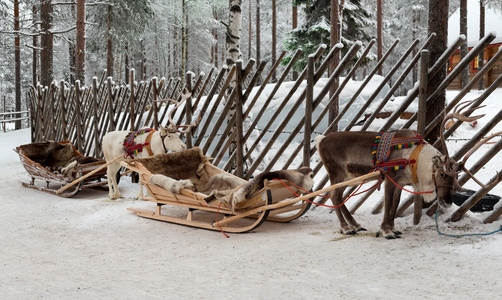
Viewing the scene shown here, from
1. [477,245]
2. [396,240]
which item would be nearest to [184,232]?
[396,240]

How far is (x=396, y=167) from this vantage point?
11.9 feet

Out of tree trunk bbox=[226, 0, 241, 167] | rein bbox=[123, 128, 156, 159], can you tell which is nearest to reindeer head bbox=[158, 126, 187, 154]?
rein bbox=[123, 128, 156, 159]

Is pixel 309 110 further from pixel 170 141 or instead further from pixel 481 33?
pixel 481 33

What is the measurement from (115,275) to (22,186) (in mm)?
5180

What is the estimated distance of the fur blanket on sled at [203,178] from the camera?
13.8ft

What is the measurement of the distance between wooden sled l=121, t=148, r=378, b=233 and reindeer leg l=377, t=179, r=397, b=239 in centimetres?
23

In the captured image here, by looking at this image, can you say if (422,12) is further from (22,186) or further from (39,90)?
(22,186)

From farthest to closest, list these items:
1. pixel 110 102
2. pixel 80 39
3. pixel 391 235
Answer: pixel 80 39, pixel 110 102, pixel 391 235

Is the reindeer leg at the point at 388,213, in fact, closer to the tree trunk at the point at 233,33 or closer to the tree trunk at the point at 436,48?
the tree trunk at the point at 436,48

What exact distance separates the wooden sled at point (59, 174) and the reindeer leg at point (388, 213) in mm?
3807

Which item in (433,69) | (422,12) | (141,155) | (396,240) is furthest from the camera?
(422,12)

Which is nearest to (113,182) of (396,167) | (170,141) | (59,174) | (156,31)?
(59,174)

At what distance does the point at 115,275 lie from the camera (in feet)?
10.7

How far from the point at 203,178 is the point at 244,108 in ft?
15.0
